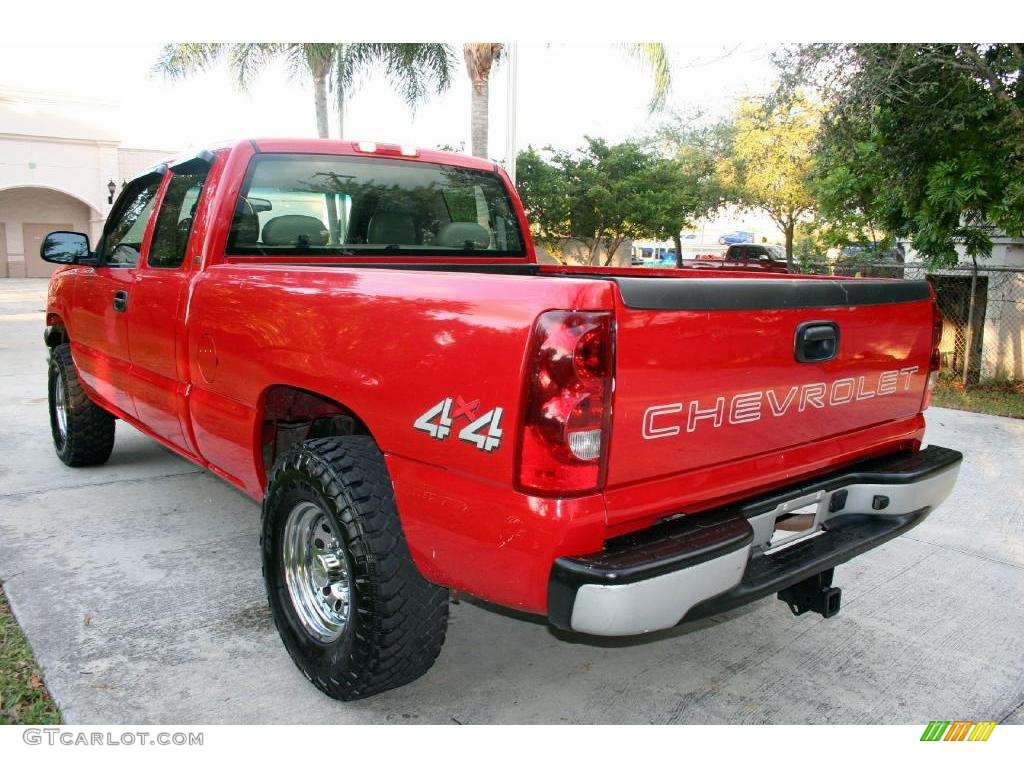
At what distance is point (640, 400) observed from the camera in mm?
2182

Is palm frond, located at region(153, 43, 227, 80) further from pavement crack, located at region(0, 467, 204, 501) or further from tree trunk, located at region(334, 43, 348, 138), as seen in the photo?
pavement crack, located at region(0, 467, 204, 501)

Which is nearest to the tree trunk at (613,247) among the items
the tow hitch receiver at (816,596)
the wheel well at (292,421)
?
the wheel well at (292,421)

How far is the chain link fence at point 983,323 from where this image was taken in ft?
32.3

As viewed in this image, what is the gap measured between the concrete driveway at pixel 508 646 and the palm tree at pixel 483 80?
35.0 ft

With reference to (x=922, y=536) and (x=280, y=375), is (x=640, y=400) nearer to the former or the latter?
(x=280, y=375)

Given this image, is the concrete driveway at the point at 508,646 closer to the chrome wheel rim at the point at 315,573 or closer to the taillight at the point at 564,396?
the chrome wheel rim at the point at 315,573

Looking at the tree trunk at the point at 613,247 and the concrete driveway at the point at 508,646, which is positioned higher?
the tree trunk at the point at 613,247

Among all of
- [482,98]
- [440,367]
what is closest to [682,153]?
[482,98]

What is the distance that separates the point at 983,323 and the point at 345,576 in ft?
32.6
